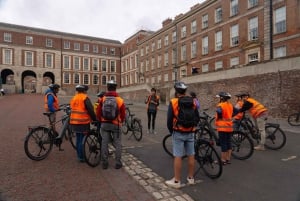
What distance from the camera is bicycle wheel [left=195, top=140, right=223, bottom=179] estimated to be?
14.9 ft

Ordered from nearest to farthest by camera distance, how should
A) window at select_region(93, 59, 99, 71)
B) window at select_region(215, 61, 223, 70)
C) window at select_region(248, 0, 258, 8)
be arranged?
window at select_region(248, 0, 258, 8)
window at select_region(215, 61, 223, 70)
window at select_region(93, 59, 99, 71)

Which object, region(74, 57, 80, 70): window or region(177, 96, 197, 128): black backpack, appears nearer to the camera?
region(177, 96, 197, 128): black backpack

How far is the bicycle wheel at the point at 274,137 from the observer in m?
6.96

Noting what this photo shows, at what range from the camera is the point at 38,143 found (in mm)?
5547

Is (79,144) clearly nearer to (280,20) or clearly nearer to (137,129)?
(137,129)

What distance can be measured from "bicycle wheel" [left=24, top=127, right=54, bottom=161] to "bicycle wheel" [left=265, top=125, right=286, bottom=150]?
6488 mm

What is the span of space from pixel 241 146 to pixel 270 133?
Result: 5.84 feet

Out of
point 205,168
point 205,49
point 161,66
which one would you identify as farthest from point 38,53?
point 205,168

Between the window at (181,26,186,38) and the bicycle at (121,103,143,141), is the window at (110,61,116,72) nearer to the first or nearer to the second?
the window at (181,26,186,38)

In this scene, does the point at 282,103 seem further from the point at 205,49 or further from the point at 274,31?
the point at 205,49

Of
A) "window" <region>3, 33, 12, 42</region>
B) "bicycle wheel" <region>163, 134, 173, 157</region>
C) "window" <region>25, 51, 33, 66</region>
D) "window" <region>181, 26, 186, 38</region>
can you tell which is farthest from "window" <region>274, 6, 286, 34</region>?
"window" <region>3, 33, 12, 42</region>

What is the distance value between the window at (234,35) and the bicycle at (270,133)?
20743mm

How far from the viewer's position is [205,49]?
99.0 feet

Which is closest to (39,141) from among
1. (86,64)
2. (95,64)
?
(86,64)
